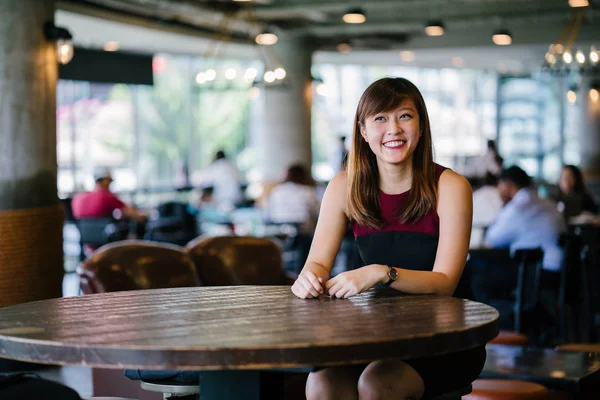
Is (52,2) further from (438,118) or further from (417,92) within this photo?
(438,118)

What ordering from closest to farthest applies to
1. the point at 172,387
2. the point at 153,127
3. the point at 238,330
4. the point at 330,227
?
the point at 238,330
the point at 172,387
the point at 330,227
the point at 153,127

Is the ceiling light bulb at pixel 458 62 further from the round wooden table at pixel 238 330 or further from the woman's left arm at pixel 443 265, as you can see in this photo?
the round wooden table at pixel 238 330

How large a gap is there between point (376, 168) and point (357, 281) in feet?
1.78

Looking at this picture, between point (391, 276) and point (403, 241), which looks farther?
point (403, 241)

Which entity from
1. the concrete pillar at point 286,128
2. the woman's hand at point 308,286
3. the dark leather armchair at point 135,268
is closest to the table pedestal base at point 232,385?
the woman's hand at point 308,286

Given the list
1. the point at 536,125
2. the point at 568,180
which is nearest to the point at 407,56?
the point at 536,125

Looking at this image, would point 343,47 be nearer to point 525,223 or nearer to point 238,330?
point 525,223

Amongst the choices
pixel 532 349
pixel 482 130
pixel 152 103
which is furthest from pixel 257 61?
pixel 532 349

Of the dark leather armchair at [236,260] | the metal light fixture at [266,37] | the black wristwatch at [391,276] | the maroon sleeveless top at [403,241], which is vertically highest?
the metal light fixture at [266,37]

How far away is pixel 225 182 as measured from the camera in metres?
13.9

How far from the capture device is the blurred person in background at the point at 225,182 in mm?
13898

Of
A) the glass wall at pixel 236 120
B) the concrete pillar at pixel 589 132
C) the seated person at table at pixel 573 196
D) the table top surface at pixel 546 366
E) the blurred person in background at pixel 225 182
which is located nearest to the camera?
the table top surface at pixel 546 366

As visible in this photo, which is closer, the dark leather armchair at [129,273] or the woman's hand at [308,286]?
the woman's hand at [308,286]

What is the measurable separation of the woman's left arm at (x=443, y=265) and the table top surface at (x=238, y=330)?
0.05m
